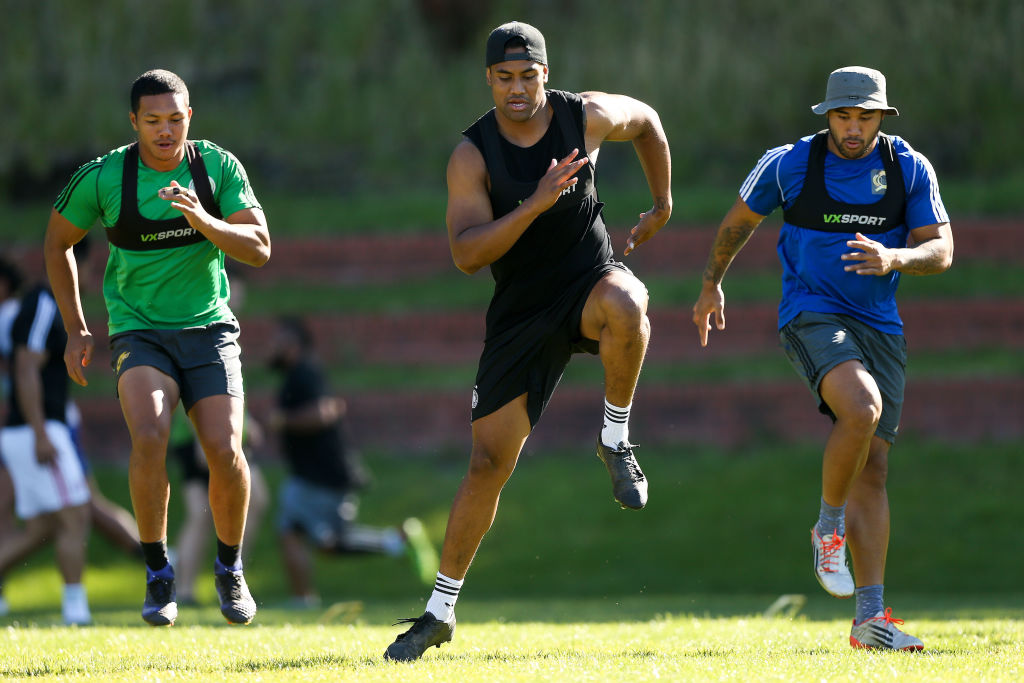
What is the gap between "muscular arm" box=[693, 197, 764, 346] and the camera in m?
7.54

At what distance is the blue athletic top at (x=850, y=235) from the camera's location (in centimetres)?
714

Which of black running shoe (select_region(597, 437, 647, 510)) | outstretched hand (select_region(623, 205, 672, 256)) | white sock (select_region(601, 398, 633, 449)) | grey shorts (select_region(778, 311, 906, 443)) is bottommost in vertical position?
black running shoe (select_region(597, 437, 647, 510))

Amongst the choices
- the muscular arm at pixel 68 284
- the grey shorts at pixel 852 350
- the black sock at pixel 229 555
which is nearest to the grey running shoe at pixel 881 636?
the grey shorts at pixel 852 350

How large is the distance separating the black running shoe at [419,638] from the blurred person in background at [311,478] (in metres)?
6.25

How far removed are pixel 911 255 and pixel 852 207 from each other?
51 centimetres

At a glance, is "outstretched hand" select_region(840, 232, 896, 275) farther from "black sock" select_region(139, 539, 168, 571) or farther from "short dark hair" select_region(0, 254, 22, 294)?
"short dark hair" select_region(0, 254, 22, 294)

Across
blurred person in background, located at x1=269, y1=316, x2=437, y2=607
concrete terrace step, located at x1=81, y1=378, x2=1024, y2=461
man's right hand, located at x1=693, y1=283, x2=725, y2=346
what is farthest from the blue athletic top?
concrete terrace step, located at x1=81, y1=378, x2=1024, y2=461

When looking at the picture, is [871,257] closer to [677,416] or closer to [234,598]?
[234,598]

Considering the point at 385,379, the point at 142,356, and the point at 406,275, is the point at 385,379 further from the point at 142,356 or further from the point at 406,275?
the point at 142,356

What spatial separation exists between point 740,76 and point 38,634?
46.1ft

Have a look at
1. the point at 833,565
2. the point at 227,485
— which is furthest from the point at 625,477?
the point at 227,485

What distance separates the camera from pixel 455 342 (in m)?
16.5

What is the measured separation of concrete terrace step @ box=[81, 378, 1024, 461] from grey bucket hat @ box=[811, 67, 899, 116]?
777cm

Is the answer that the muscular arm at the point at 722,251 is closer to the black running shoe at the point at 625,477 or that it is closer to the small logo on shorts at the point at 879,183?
the small logo on shorts at the point at 879,183
